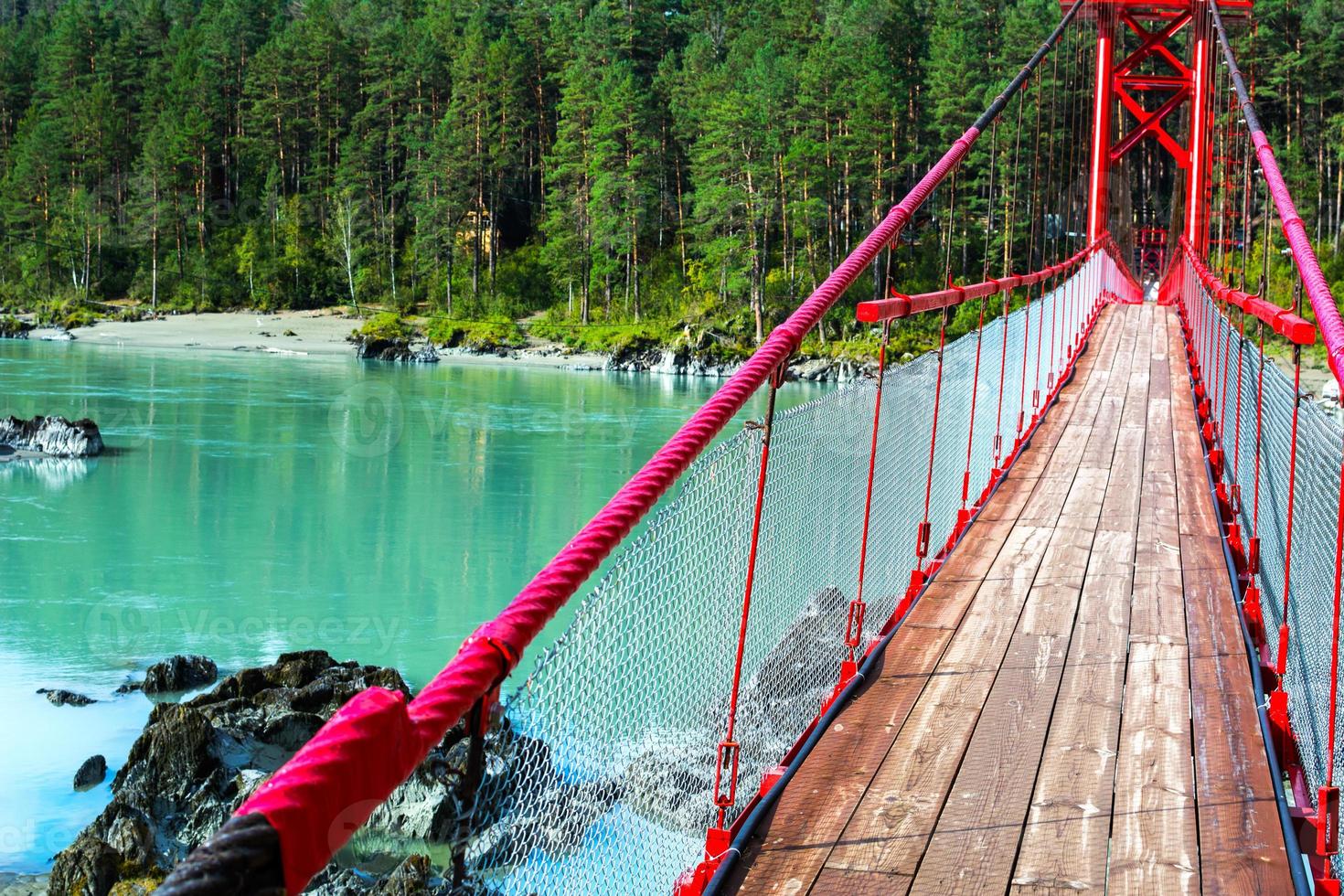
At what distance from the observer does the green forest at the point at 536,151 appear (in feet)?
113

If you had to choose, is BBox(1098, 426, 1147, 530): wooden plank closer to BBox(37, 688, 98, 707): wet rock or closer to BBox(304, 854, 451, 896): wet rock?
BBox(304, 854, 451, 896): wet rock

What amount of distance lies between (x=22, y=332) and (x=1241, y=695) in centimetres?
4392

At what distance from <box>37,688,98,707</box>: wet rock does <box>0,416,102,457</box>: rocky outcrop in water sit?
9.54 meters

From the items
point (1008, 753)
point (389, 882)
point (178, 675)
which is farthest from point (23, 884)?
point (1008, 753)

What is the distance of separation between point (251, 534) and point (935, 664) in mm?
10369

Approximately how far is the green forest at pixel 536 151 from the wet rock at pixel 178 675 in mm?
25366

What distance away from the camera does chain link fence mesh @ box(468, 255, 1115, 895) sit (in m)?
3.25

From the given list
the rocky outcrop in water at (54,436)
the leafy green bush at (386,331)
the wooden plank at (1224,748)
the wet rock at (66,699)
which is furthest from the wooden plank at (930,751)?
the leafy green bush at (386,331)

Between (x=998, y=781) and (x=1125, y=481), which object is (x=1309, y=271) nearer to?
(x=998, y=781)

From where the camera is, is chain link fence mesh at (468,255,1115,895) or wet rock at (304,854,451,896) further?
wet rock at (304,854,451,896)

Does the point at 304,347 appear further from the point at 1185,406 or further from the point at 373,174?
the point at 1185,406

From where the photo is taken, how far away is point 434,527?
12.6 m

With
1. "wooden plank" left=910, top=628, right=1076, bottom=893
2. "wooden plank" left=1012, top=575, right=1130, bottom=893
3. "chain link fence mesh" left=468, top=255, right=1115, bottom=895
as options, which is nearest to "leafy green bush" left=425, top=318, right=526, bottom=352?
"chain link fence mesh" left=468, top=255, right=1115, bottom=895

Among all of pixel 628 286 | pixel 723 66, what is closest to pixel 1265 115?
pixel 723 66
